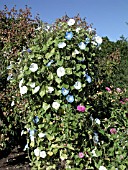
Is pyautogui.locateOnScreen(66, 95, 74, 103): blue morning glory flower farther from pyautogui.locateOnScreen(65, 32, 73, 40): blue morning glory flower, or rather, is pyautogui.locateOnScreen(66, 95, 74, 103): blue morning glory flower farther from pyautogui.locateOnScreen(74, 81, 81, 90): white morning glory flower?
pyautogui.locateOnScreen(65, 32, 73, 40): blue morning glory flower

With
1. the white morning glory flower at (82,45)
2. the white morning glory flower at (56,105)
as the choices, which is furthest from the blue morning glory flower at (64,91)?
the white morning glory flower at (82,45)

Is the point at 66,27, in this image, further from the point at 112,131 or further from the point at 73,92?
the point at 112,131

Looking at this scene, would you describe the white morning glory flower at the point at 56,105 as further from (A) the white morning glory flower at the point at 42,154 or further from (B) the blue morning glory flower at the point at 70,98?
(A) the white morning glory flower at the point at 42,154

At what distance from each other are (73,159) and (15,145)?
5.36ft

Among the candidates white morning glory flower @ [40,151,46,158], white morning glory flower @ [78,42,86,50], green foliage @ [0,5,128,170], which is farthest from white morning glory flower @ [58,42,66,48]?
white morning glory flower @ [40,151,46,158]

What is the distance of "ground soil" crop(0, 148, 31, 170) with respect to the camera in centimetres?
412

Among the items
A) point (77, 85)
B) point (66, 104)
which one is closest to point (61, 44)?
point (77, 85)

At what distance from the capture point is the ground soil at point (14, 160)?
4121 millimetres

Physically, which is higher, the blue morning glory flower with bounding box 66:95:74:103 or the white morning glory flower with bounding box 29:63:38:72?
the white morning glory flower with bounding box 29:63:38:72

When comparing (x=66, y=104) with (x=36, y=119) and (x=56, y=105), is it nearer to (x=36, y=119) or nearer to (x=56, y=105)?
(x=56, y=105)

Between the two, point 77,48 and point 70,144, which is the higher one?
point 77,48

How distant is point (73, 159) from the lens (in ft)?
10.3

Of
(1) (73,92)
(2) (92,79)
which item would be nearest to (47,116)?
(1) (73,92)

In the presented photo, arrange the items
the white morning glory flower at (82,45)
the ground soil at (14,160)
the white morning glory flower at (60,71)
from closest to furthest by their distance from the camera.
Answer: the white morning glory flower at (60,71) < the white morning glory flower at (82,45) < the ground soil at (14,160)
